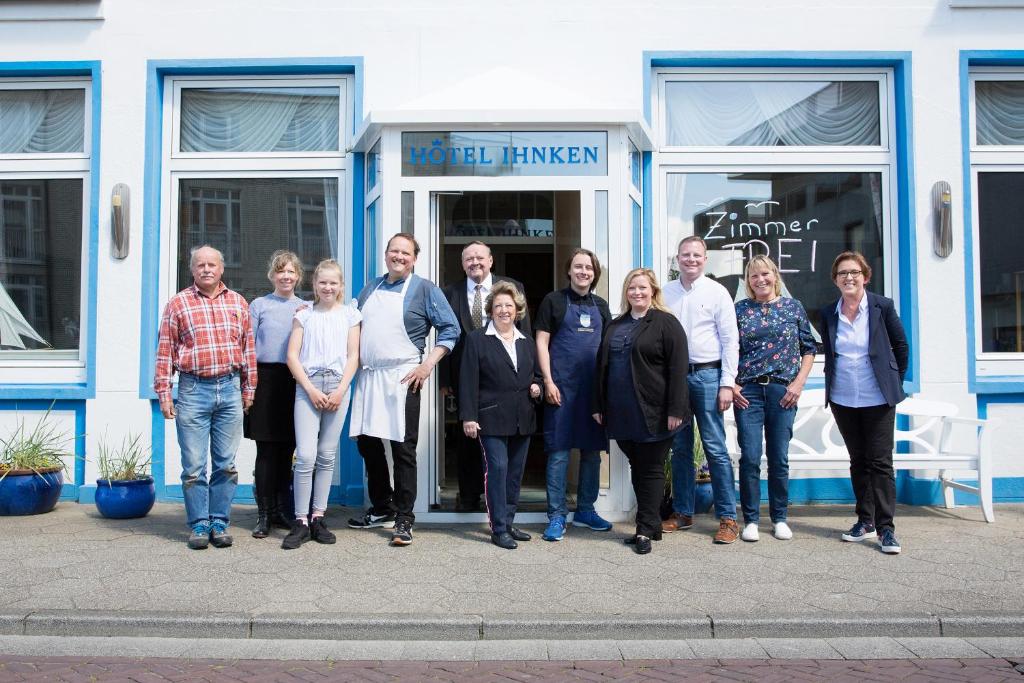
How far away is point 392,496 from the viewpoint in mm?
6230

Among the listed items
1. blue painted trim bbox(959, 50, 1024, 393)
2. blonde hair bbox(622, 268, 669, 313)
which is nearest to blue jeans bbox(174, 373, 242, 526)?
blonde hair bbox(622, 268, 669, 313)

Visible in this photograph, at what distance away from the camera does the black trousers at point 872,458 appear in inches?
224

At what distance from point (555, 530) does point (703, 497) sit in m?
1.50

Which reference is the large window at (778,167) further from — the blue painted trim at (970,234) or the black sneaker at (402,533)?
the black sneaker at (402,533)

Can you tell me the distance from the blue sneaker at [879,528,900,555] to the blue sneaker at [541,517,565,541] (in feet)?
6.42

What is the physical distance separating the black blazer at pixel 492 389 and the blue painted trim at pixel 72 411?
142 inches

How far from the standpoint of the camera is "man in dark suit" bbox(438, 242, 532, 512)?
625cm

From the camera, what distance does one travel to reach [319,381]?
5.79 m

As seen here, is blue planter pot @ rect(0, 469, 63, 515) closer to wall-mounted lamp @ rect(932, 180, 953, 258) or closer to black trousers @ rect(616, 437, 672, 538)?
black trousers @ rect(616, 437, 672, 538)

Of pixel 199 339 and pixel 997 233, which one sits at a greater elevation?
pixel 997 233

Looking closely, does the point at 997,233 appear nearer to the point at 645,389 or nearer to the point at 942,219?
the point at 942,219

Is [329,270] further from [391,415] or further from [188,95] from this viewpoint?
[188,95]

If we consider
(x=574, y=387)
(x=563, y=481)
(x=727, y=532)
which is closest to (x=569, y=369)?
(x=574, y=387)

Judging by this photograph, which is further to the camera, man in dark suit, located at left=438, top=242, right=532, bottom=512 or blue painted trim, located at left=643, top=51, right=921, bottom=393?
blue painted trim, located at left=643, top=51, right=921, bottom=393
